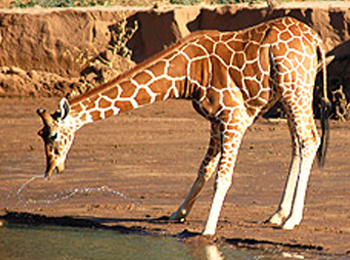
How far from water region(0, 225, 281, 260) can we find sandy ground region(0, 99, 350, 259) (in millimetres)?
262

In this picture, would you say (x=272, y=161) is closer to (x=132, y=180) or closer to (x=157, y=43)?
(x=132, y=180)

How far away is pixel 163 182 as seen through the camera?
11.3m

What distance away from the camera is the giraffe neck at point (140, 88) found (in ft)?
29.0

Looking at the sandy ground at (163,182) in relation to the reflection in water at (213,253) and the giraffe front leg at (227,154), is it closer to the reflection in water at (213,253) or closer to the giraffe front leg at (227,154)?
the reflection in water at (213,253)

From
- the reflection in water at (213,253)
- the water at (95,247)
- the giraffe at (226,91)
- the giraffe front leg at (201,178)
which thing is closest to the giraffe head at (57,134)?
the giraffe at (226,91)

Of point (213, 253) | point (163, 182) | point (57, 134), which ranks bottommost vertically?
point (163, 182)

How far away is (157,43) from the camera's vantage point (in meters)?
18.9

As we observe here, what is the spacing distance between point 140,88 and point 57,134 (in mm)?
898

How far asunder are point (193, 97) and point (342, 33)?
8437 millimetres

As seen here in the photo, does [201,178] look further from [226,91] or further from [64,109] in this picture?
[64,109]

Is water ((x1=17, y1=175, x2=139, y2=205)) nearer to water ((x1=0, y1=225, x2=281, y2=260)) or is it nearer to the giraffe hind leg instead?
water ((x1=0, y1=225, x2=281, y2=260))

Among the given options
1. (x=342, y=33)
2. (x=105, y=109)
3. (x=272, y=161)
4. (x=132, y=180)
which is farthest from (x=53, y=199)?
(x=342, y=33)

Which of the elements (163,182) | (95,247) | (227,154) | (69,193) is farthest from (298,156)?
(69,193)

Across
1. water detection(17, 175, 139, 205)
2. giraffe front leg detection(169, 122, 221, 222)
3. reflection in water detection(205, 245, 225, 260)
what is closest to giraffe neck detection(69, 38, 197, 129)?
giraffe front leg detection(169, 122, 221, 222)
